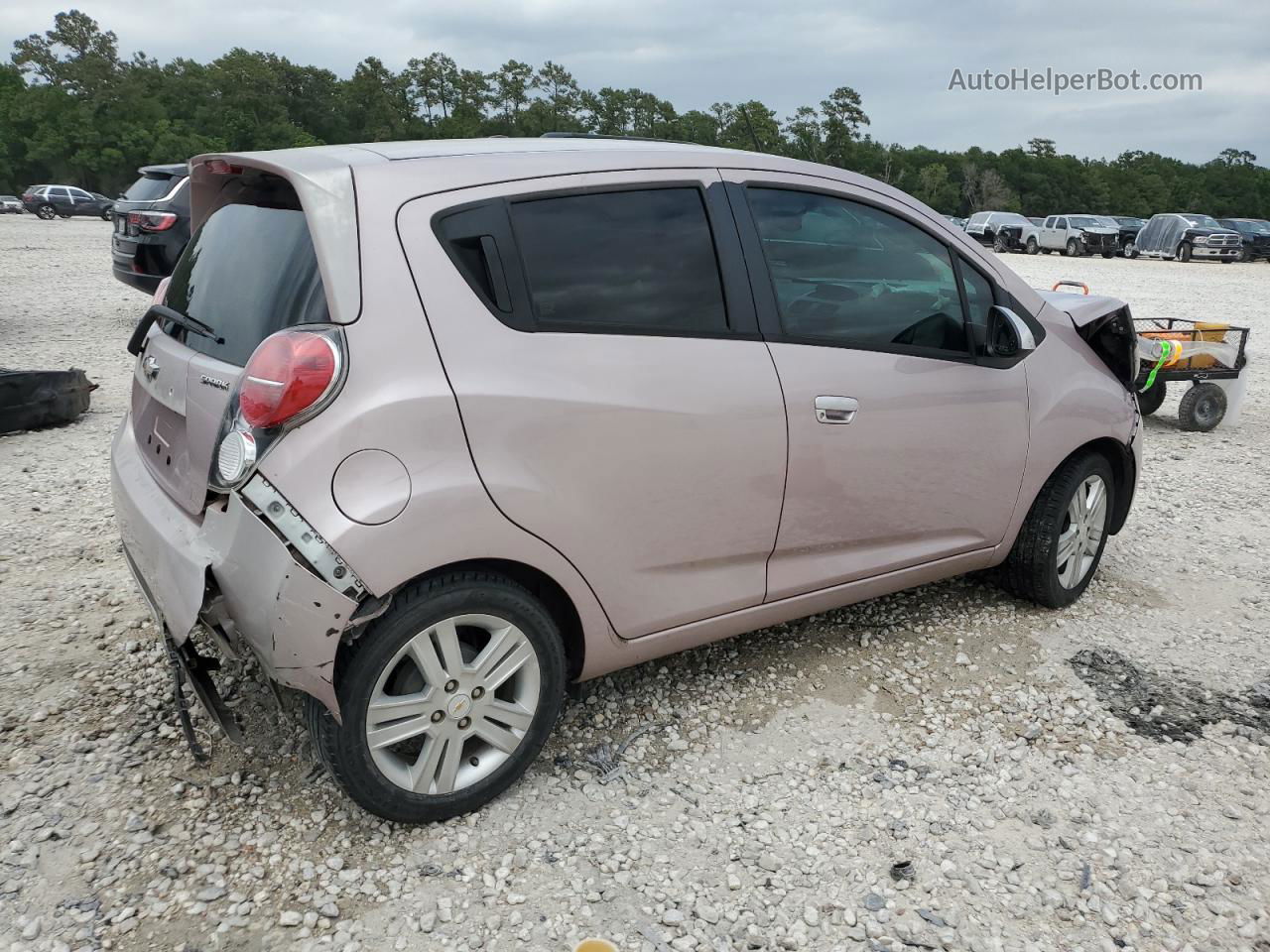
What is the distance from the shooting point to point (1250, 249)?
3309 centimetres

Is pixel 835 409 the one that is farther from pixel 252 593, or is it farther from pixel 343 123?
pixel 343 123

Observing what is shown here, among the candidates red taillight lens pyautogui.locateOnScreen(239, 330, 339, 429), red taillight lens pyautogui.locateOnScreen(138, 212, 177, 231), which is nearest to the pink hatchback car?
red taillight lens pyautogui.locateOnScreen(239, 330, 339, 429)

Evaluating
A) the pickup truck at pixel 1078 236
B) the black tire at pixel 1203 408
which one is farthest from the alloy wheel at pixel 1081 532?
the pickup truck at pixel 1078 236

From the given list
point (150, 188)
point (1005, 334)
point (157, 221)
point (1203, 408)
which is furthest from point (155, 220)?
point (1203, 408)

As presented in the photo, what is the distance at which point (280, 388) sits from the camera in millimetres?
2361

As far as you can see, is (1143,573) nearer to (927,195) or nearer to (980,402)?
(980,402)

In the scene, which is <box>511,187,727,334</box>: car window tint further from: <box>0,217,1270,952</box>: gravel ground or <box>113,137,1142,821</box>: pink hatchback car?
<box>0,217,1270,952</box>: gravel ground

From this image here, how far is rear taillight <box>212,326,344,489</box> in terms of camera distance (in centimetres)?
236

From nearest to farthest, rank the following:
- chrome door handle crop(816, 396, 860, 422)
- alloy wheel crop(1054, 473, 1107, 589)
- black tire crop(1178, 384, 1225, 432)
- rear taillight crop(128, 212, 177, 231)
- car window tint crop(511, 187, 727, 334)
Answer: car window tint crop(511, 187, 727, 334), chrome door handle crop(816, 396, 860, 422), alloy wheel crop(1054, 473, 1107, 589), black tire crop(1178, 384, 1225, 432), rear taillight crop(128, 212, 177, 231)

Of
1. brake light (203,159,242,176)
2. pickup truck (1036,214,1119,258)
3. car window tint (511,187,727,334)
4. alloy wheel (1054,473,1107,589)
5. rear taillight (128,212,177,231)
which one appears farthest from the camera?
pickup truck (1036,214,1119,258)

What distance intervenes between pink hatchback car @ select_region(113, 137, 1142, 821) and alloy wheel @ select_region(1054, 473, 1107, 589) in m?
0.78

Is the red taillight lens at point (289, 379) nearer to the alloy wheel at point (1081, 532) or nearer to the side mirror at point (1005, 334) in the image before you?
the side mirror at point (1005, 334)

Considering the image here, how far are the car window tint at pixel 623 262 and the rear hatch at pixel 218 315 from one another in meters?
0.61

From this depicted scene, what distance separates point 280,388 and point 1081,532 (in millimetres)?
3373
